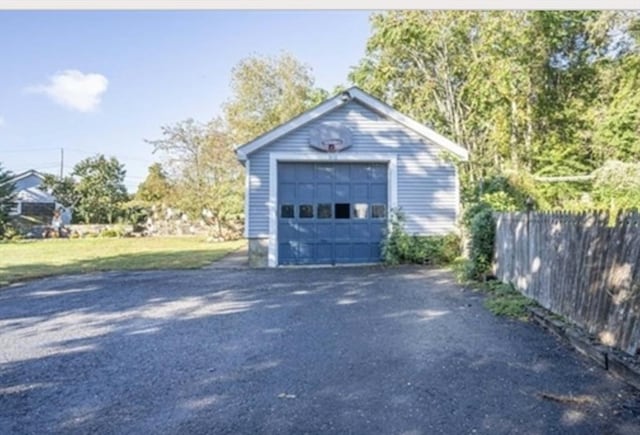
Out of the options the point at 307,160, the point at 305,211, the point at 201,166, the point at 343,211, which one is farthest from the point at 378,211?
the point at 201,166

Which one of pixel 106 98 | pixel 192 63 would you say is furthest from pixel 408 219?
pixel 106 98

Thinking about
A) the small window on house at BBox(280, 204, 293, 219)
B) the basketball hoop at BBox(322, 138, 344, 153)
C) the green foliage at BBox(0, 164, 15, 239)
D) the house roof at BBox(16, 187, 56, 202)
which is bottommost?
the small window on house at BBox(280, 204, 293, 219)

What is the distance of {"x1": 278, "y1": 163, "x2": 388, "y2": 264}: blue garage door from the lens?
9.87 meters

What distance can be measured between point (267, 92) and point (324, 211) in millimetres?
11912

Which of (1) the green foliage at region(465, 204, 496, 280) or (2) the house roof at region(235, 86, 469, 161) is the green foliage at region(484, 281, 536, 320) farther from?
(2) the house roof at region(235, 86, 469, 161)

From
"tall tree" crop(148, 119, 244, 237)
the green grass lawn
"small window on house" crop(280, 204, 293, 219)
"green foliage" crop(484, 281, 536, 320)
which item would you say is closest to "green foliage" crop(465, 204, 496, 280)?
"green foliage" crop(484, 281, 536, 320)

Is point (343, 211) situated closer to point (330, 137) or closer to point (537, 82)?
point (330, 137)

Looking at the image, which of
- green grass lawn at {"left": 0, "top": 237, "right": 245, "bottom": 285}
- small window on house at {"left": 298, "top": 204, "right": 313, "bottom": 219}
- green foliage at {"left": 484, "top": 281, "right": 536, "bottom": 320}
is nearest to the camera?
green foliage at {"left": 484, "top": 281, "right": 536, "bottom": 320}

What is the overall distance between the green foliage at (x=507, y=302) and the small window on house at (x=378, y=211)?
3.88 meters

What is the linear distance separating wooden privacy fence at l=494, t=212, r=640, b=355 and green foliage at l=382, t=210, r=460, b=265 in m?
3.72

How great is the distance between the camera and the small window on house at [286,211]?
32.3ft

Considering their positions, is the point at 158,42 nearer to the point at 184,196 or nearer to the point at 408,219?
the point at 408,219

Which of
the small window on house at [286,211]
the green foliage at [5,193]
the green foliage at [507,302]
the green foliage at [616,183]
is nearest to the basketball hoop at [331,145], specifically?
the small window on house at [286,211]

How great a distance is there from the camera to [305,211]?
991 centimetres
